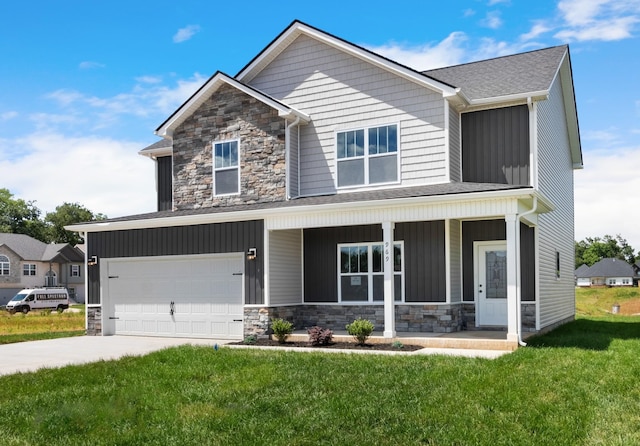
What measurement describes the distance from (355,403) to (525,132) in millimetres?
9929

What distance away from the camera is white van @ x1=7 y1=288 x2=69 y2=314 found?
1641 inches

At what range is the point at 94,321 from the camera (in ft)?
59.3

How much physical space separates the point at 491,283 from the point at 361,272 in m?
3.30

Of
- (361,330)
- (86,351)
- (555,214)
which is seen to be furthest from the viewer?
(555,214)

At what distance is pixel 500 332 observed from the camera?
15.0 meters

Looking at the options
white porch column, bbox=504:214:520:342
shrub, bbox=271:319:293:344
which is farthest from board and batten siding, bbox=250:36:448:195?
shrub, bbox=271:319:293:344

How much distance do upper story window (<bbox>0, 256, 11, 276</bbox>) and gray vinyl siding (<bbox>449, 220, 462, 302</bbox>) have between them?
161ft

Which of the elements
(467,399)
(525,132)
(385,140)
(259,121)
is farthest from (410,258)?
(467,399)

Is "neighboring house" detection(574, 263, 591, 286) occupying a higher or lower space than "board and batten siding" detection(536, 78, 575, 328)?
lower

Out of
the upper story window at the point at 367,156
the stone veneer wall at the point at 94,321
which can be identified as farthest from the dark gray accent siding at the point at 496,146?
the stone veneer wall at the point at 94,321

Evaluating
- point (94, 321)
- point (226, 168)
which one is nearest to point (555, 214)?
point (226, 168)

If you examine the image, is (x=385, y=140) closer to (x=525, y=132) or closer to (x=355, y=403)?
(x=525, y=132)

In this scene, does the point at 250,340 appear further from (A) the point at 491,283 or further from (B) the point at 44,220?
(B) the point at 44,220

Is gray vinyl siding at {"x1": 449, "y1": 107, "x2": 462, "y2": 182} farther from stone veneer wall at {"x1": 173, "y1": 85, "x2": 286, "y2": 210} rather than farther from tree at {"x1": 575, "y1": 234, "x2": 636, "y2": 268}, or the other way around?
tree at {"x1": 575, "y1": 234, "x2": 636, "y2": 268}
